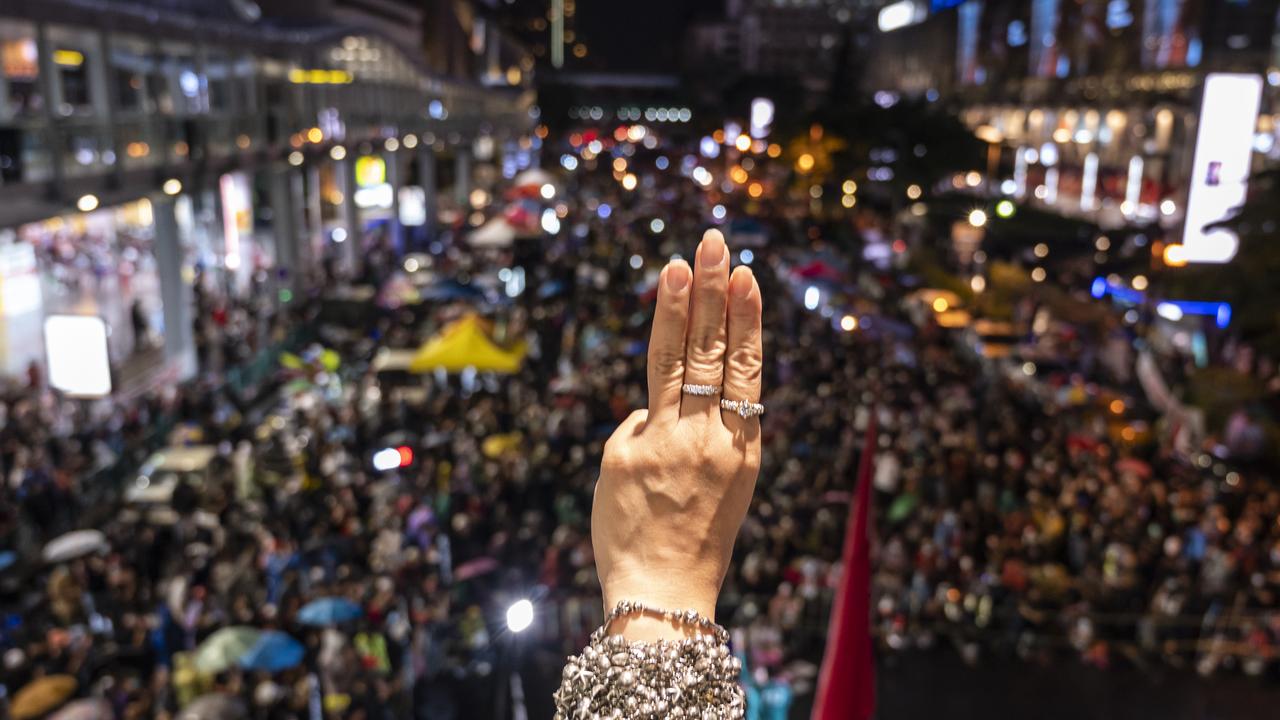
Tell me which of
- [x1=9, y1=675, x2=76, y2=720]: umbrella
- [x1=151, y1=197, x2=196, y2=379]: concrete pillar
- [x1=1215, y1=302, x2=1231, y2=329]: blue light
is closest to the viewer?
[x1=9, y1=675, x2=76, y2=720]: umbrella

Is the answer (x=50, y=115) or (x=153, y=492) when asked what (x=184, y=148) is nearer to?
(x=50, y=115)

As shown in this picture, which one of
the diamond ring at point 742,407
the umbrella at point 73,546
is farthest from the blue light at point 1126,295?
the diamond ring at point 742,407

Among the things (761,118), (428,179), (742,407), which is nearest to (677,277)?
(742,407)

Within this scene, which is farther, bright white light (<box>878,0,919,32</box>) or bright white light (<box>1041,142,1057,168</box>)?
bright white light (<box>878,0,919,32</box>)

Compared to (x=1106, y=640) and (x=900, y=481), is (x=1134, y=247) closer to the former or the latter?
(x=900, y=481)

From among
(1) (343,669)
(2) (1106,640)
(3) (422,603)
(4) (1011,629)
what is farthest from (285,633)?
(2) (1106,640)

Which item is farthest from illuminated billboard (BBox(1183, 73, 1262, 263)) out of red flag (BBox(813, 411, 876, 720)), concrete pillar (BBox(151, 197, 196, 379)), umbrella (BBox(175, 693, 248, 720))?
concrete pillar (BBox(151, 197, 196, 379))

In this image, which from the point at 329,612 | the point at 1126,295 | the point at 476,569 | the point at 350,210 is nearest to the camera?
the point at 329,612

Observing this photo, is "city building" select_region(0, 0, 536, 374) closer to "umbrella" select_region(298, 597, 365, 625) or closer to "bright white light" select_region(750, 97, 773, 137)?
→ "umbrella" select_region(298, 597, 365, 625)
